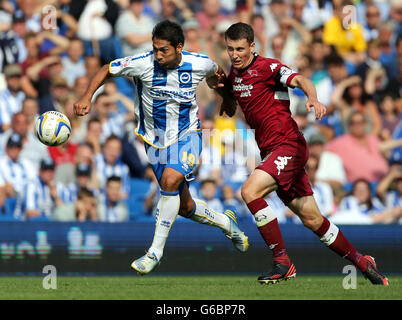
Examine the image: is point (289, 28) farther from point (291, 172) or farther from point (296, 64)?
point (291, 172)

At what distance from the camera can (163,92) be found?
26.4 ft

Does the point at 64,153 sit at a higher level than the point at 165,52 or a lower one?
lower

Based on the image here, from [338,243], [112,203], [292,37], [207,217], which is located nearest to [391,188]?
[292,37]

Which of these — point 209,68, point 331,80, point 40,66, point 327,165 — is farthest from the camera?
point 331,80

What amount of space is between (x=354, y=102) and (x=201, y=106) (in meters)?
2.55

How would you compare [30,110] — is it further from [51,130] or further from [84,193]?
[51,130]

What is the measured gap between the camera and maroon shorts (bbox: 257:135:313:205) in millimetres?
7645

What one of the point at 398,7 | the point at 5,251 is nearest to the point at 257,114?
the point at 5,251

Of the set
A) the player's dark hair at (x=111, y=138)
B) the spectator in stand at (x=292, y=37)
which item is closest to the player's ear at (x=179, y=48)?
the player's dark hair at (x=111, y=138)

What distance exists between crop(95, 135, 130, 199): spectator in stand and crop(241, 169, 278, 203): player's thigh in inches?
178

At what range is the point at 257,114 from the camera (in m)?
7.89

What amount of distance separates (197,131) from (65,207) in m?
3.55

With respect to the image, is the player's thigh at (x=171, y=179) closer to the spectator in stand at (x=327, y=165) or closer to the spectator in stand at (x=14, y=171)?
the spectator in stand at (x=14, y=171)

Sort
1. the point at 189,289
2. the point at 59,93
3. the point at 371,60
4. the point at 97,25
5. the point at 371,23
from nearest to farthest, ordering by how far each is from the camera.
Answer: the point at 189,289, the point at 59,93, the point at 97,25, the point at 371,60, the point at 371,23
